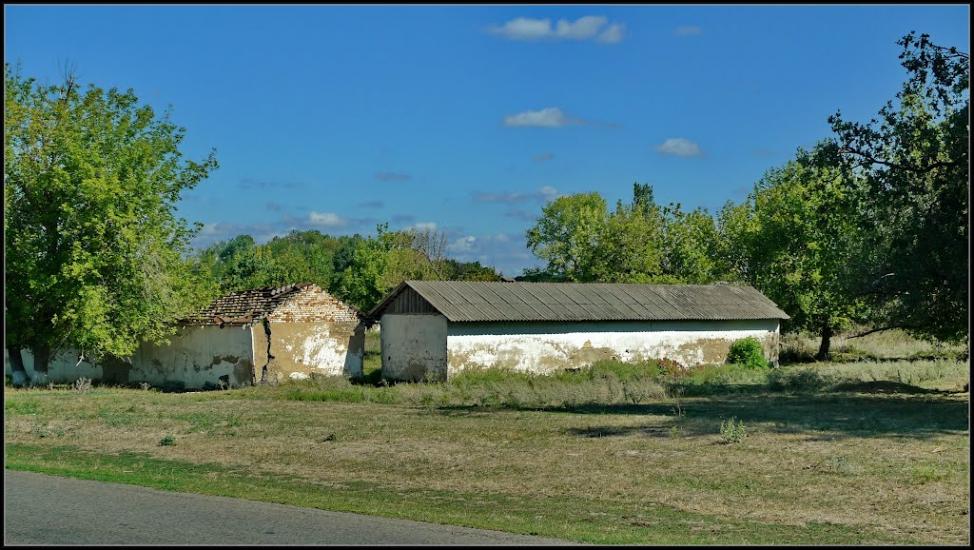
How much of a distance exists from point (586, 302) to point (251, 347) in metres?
15.9

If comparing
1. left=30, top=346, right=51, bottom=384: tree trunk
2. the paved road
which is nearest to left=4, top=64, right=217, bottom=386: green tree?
left=30, top=346, right=51, bottom=384: tree trunk

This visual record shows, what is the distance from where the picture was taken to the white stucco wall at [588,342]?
127ft

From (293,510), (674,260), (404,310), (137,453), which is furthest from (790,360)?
(293,510)

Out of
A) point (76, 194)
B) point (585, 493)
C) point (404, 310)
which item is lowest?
point (585, 493)

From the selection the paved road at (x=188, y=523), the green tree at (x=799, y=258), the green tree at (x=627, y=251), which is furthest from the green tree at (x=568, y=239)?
the paved road at (x=188, y=523)

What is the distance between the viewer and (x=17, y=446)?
19109 millimetres

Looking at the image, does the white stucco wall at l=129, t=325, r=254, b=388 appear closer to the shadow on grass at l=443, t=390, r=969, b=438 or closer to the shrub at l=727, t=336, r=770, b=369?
the shadow on grass at l=443, t=390, r=969, b=438

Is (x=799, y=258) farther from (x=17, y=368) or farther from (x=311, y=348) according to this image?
(x=17, y=368)

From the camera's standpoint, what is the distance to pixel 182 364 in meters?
39.9

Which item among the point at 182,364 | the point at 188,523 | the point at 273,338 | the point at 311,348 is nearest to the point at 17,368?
the point at 182,364

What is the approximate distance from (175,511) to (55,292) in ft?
85.5

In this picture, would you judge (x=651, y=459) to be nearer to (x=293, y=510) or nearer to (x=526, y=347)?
(x=293, y=510)

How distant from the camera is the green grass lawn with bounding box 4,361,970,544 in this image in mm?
12180

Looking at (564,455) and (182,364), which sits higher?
(182,364)
